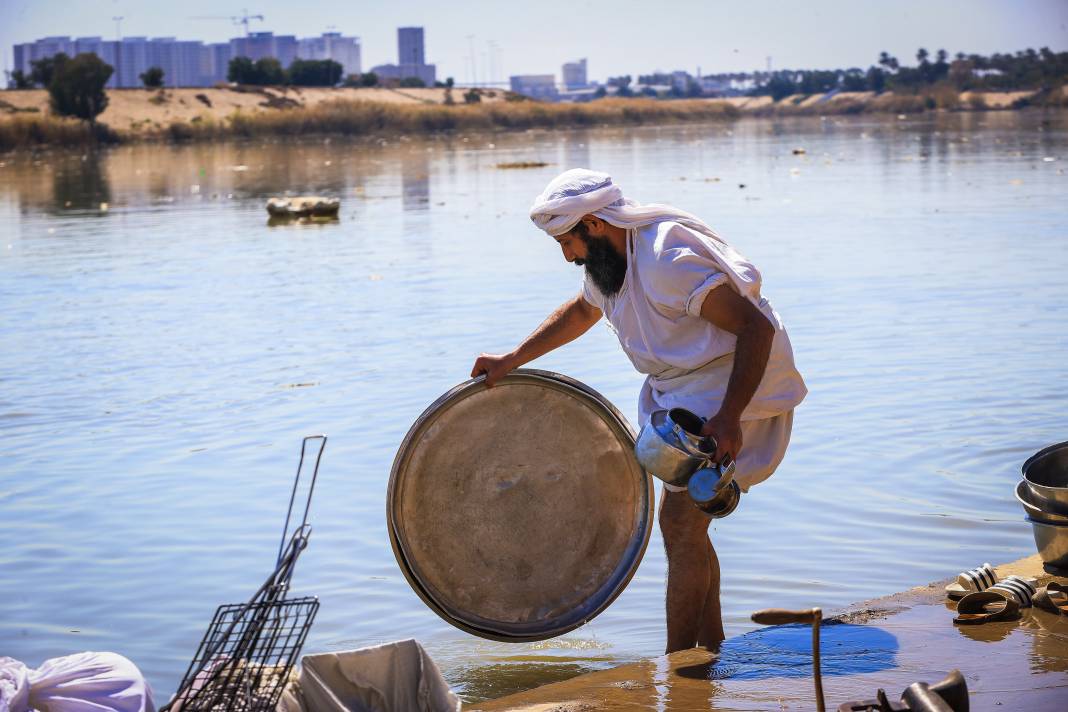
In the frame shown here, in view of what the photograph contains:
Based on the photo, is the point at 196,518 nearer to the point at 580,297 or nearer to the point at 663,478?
the point at 580,297

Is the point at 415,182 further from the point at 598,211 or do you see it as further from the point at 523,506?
the point at 598,211

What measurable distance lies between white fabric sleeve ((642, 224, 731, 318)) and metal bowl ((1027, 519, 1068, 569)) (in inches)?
61.7

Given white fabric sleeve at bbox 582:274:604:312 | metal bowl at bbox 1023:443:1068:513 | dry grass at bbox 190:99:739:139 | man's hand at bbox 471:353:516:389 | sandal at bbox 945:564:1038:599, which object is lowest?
sandal at bbox 945:564:1038:599

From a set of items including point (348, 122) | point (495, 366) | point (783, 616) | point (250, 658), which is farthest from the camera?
point (348, 122)

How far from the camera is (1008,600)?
4.55 meters

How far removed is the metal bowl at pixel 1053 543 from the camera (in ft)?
15.7

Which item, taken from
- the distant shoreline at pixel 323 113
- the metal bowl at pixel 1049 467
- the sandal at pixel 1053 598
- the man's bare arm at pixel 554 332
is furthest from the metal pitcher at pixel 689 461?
the distant shoreline at pixel 323 113

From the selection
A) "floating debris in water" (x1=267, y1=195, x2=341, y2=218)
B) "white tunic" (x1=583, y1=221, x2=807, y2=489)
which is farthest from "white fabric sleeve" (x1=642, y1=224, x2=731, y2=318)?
"floating debris in water" (x1=267, y1=195, x2=341, y2=218)

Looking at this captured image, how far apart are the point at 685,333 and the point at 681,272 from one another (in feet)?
0.88

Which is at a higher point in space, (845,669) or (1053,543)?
(1053,543)

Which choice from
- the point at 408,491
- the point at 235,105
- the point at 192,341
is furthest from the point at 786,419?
the point at 235,105

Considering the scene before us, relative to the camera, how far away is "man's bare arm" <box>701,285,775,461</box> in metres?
4.20

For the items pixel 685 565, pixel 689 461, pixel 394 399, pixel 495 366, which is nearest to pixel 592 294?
pixel 495 366

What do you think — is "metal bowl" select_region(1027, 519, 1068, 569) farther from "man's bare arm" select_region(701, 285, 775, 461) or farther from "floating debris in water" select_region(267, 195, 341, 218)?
"floating debris in water" select_region(267, 195, 341, 218)
